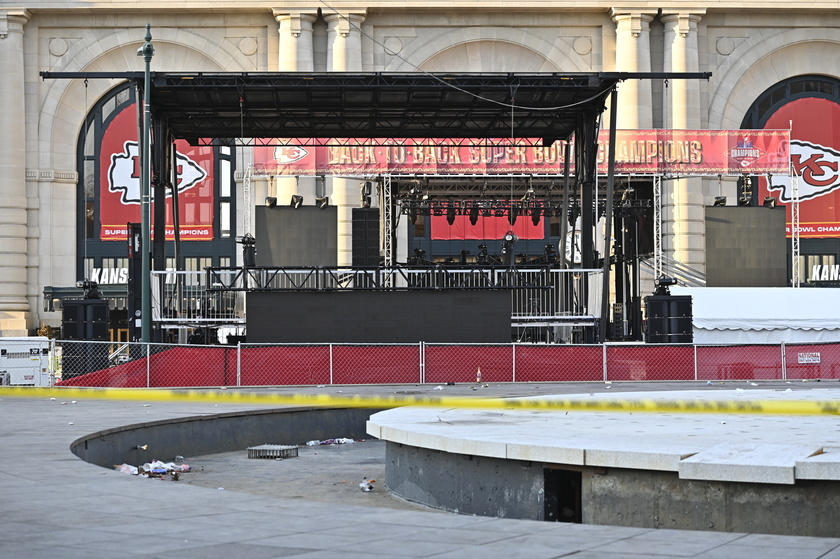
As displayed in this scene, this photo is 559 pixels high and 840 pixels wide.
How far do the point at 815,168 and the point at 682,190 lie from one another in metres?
8.00

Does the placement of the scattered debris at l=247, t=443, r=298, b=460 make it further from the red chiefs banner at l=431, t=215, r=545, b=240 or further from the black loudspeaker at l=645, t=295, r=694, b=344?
the red chiefs banner at l=431, t=215, r=545, b=240

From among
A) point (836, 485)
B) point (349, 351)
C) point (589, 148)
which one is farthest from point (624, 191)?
point (836, 485)

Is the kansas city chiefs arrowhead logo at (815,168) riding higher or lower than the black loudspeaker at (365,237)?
higher

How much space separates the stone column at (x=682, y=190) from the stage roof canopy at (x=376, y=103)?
59.5ft

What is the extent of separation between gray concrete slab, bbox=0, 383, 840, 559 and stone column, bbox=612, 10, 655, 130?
4759 centimetres

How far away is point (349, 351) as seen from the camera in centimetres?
2886

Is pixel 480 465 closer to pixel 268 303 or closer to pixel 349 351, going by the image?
pixel 349 351

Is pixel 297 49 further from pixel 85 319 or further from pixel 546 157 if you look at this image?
pixel 85 319

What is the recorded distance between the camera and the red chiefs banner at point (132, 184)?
57.1 metres

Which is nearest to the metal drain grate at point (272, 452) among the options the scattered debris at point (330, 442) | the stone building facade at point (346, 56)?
the scattered debris at point (330, 442)

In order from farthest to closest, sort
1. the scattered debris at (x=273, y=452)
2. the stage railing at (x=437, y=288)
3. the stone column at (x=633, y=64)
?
the stone column at (x=633, y=64) < the stage railing at (x=437, y=288) < the scattered debris at (x=273, y=452)

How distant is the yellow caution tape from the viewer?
53.2ft

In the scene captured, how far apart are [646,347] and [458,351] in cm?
498

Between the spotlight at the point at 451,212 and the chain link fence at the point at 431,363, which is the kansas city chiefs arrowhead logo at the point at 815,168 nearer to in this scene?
the spotlight at the point at 451,212
